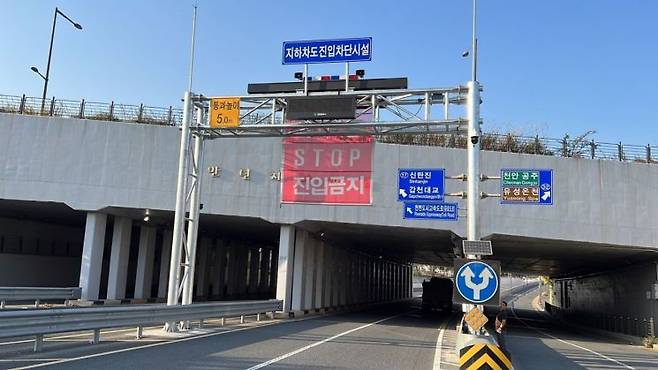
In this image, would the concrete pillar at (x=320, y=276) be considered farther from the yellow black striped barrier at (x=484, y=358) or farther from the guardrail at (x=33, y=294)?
the yellow black striped barrier at (x=484, y=358)

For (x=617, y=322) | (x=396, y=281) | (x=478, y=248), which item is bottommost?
(x=617, y=322)

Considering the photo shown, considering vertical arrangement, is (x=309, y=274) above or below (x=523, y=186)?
below

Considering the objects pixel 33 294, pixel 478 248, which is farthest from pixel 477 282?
pixel 33 294

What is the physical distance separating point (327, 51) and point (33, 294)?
48.9 ft

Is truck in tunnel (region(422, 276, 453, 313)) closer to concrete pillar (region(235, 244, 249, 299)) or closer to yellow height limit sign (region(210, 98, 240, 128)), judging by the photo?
concrete pillar (region(235, 244, 249, 299))

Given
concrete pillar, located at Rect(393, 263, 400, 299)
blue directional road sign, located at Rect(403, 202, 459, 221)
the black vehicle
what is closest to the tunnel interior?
the black vehicle

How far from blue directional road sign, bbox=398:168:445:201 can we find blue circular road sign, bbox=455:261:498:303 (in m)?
7.74

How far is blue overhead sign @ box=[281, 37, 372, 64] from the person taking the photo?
16484 mm

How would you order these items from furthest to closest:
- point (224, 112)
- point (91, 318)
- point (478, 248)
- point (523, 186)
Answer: point (224, 112) < point (523, 186) < point (91, 318) < point (478, 248)

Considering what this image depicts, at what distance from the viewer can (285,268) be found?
26.2 metres

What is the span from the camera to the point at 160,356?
11.5 meters

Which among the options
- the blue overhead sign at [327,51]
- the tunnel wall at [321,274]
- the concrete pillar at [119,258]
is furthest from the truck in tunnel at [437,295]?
the blue overhead sign at [327,51]

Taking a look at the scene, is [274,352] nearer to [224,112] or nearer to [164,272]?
[224,112]

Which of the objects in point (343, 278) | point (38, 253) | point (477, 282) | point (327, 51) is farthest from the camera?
point (343, 278)
